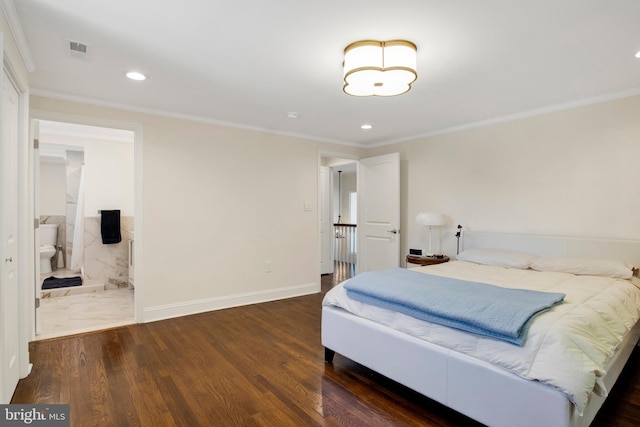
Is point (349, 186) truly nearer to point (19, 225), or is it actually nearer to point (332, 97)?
point (332, 97)

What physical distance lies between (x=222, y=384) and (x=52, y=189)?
6.63m

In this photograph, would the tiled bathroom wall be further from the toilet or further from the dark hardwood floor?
the dark hardwood floor

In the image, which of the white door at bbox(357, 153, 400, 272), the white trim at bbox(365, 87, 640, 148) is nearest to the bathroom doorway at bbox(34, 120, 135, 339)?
the white door at bbox(357, 153, 400, 272)

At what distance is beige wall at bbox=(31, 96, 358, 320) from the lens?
3.59 meters

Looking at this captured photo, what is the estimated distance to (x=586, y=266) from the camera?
2855mm

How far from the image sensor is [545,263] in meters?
3.11

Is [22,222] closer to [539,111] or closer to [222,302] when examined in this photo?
[222,302]

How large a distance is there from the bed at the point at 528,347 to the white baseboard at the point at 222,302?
1.88 meters

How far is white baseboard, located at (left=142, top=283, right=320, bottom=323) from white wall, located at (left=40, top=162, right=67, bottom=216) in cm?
451

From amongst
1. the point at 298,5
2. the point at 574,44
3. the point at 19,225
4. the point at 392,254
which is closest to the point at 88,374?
the point at 19,225

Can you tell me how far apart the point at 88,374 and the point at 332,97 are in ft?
9.91

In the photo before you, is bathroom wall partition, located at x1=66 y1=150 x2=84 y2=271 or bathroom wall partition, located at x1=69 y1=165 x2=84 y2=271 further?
bathroom wall partition, located at x1=66 y1=150 x2=84 y2=271

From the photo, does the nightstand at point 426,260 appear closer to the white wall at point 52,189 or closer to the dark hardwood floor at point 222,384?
the dark hardwood floor at point 222,384

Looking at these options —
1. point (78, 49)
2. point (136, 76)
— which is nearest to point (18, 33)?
point (78, 49)
